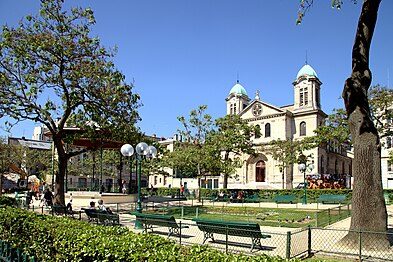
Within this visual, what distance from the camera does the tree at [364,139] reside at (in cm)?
1106

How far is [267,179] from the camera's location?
58312mm

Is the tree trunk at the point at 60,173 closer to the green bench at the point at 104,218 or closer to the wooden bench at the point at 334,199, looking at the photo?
the green bench at the point at 104,218

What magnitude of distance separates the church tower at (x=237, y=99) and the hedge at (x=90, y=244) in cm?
6015

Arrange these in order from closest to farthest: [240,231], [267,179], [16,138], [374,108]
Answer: [240,231] < [374,108] < [267,179] < [16,138]

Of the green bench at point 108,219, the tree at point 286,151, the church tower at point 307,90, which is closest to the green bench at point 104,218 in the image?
the green bench at point 108,219

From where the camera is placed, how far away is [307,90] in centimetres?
5912

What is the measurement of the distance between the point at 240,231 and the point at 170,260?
18.7 ft

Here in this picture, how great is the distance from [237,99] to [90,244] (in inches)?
2482

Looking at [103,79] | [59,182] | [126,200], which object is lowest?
[126,200]

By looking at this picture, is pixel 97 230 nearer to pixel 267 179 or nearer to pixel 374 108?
pixel 374 108

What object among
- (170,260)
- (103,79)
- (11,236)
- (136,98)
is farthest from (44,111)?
(170,260)

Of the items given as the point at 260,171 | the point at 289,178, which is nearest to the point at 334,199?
the point at 289,178

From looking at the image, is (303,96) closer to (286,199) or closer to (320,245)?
(286,199)

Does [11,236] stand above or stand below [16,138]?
below
